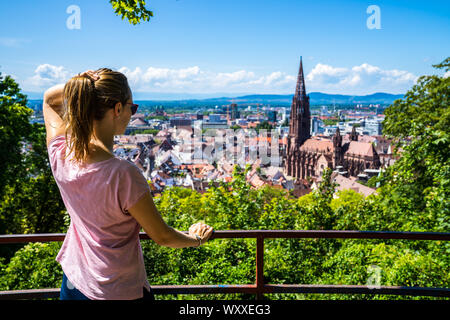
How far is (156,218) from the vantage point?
104 centimetres

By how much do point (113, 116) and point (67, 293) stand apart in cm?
62

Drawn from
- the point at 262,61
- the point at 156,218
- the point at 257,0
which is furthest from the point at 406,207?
the point at 262,61

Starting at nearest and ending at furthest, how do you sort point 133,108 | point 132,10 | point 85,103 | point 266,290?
point 85,103
point 133,108
point 266,290
point 132,10

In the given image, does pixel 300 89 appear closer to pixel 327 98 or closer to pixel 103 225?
pixel 327 98

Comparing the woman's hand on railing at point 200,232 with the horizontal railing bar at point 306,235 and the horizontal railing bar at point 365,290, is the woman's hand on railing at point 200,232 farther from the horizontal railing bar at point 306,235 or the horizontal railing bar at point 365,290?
the horizontal railing bar at point 365,290

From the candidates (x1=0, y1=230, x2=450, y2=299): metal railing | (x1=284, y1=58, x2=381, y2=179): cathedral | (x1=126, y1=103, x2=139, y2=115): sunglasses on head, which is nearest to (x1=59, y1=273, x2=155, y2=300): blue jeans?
(x1=126, y1=103, x2=139, y2=115): sunglasses on head

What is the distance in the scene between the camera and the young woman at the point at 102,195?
99cm

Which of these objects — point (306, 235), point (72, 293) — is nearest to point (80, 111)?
point (72, 293)

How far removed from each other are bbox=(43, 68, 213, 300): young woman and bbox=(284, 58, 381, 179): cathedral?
67.8 m

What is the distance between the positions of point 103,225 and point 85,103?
364mm

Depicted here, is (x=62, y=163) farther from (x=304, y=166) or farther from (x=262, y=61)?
(x=262, y=61)

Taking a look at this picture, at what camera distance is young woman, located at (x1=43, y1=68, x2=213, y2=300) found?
3.25 feet

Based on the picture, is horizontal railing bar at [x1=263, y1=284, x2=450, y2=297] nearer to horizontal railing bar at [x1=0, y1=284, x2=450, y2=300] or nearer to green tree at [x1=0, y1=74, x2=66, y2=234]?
horizontal railing bar at [x1=0, y1=284, x2=450, y2=300]

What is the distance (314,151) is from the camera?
3241 inches
